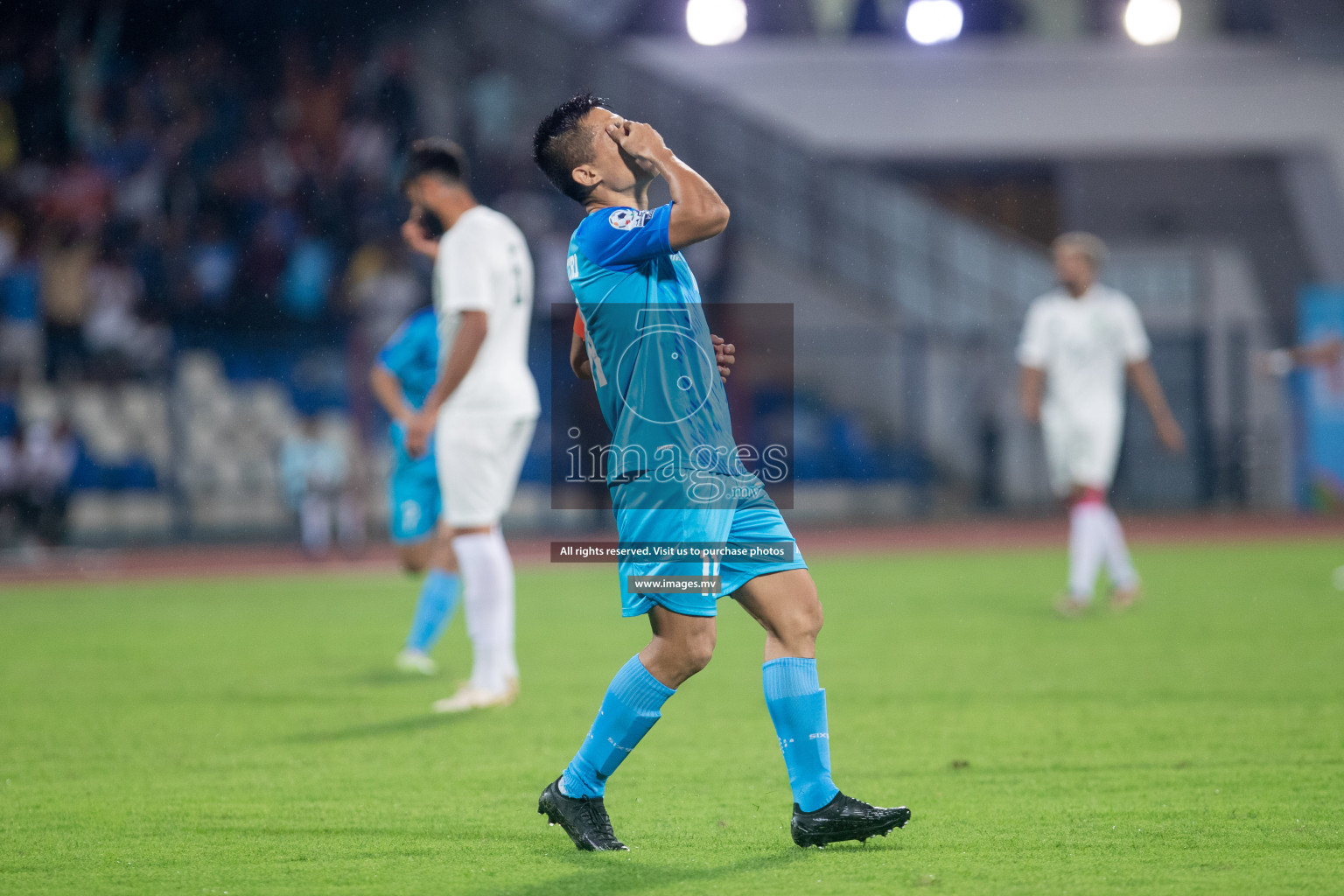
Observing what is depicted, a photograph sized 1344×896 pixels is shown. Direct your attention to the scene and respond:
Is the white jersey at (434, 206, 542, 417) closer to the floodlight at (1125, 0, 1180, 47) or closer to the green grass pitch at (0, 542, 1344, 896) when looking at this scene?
the green grass pitch at (0, 542, 1344, 896)

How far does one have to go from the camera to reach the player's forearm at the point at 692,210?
356cm

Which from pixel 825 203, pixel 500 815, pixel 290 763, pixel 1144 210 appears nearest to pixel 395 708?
pixel 290 763

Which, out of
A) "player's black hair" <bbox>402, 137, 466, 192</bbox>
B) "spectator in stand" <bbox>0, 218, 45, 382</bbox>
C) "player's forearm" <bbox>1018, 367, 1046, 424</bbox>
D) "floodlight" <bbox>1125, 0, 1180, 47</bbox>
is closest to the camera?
"player's black hair" <bbox>402, 137, 466, 192</bbox>

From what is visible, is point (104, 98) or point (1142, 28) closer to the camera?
point (1142, 28)

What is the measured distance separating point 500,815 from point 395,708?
6.92 feet

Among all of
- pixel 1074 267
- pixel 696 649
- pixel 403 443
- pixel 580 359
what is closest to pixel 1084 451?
pixel 1074 267

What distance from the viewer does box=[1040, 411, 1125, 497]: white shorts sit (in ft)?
30.5

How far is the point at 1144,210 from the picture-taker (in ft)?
78.1

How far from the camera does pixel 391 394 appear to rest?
709cm

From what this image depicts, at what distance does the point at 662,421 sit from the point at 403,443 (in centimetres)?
351

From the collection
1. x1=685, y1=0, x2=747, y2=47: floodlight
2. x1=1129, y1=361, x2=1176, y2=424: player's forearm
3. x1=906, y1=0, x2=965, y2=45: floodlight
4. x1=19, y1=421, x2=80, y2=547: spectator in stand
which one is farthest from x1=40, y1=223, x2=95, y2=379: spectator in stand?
x1=1129, y1=361, x2=1176, y2=424: player's forearm

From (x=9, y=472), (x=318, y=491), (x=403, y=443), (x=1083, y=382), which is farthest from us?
(x=318, y=491)

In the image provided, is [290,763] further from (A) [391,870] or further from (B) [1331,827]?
(B) [1331,827]

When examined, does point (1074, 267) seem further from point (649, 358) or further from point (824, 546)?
point (824, 546)
